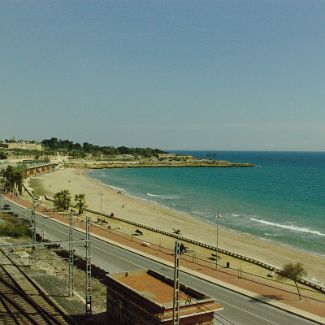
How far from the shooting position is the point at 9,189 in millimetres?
102312

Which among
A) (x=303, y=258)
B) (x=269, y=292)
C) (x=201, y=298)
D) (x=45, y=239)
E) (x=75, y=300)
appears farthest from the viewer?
(x=303, y=258)

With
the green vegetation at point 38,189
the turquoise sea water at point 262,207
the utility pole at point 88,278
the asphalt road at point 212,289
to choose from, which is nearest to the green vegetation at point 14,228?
the asphalt road at point 212,289

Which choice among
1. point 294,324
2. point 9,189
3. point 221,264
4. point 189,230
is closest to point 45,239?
point 221,264

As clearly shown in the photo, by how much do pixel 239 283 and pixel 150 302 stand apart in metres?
18.4

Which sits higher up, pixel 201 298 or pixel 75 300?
pixel 201 298

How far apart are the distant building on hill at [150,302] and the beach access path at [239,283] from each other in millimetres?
10996

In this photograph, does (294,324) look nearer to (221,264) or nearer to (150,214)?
(221,264)

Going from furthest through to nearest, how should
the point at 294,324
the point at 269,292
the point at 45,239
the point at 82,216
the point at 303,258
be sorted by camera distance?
the point at 82,216 < the point at 303,258 < the point at 45,239 < the point at 269,292 < the point at 294,324

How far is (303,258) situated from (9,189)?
71.6m

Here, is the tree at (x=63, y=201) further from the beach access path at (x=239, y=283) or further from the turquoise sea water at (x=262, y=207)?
the turquoise sea water at (x=262, y=207)

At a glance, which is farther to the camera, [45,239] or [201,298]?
[45,239]

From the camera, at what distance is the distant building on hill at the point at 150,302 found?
22453 millimetres

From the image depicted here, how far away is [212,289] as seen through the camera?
1443 inches

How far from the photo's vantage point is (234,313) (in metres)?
31.0
